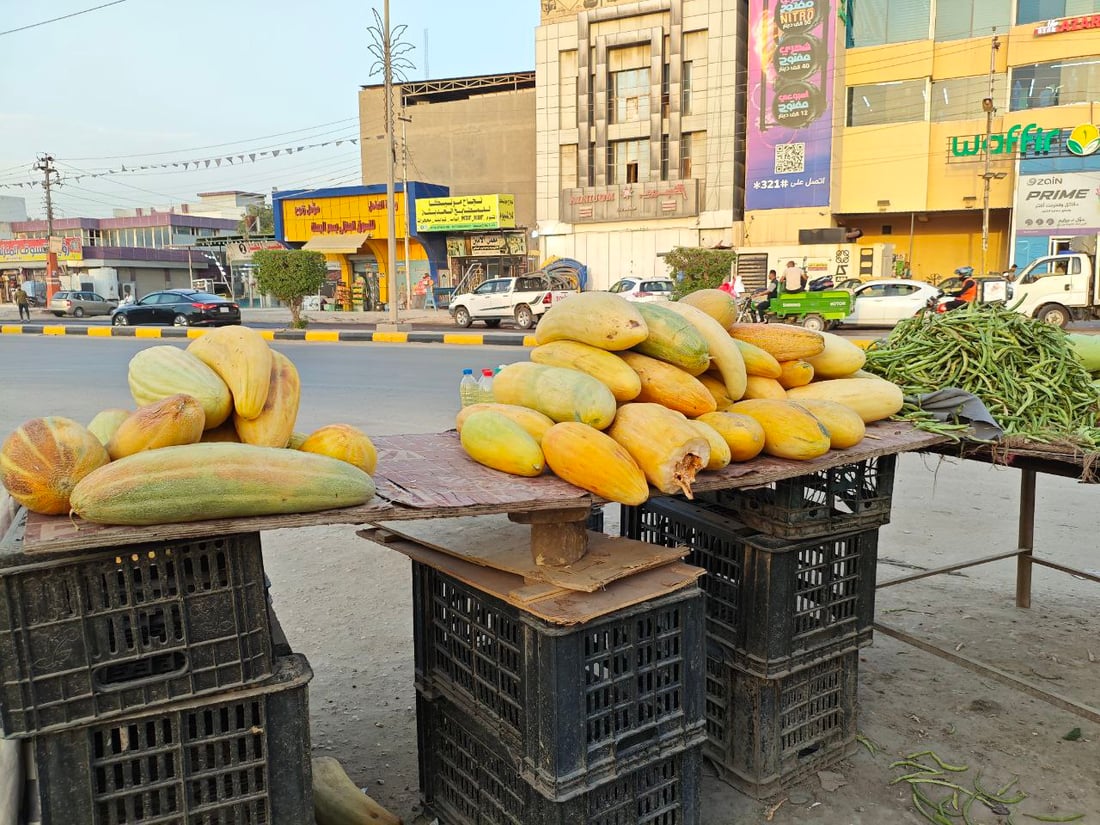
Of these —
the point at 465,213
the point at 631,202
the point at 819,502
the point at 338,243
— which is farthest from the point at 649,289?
the point at 819,502

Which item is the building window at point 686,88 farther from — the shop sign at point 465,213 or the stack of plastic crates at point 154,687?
the stack of plastic crates at point 154,687

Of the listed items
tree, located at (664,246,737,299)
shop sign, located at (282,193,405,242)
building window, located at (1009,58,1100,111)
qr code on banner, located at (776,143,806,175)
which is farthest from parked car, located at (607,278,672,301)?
shop sign, located at (282,193,405,242)

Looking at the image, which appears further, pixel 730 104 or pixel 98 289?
pixel 98 289

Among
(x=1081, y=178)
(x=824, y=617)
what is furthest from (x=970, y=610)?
(x=1081, y=178)

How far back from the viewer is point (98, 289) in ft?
156

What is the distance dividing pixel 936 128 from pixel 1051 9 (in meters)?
4.67

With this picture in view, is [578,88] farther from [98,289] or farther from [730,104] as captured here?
[98,289]

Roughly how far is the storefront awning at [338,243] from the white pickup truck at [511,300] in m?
12.1

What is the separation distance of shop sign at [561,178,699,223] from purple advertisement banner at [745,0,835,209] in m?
2.37

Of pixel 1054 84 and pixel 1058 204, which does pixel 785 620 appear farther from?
pixel 1054 84

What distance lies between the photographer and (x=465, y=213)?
32.8 meters

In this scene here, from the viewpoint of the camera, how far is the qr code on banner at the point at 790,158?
92.0ft

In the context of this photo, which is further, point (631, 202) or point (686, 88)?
point (631, 202)

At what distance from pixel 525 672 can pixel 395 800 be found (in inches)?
43.3
